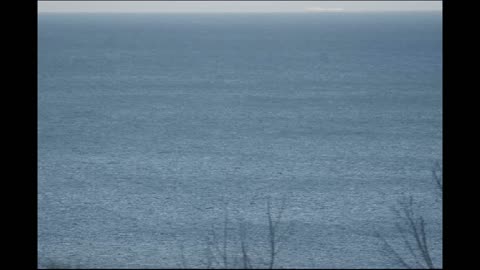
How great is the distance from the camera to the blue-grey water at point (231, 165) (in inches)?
323

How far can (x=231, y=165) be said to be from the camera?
1171 cm

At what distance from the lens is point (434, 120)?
15.6 m

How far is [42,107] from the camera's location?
17609mm

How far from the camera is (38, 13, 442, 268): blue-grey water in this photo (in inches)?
323
